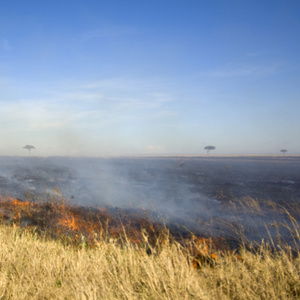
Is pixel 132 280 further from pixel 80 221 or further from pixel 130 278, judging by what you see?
pixel 80 221

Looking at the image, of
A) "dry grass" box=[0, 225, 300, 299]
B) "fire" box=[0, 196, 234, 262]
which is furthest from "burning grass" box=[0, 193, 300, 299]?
"fire" box=[0, 196, 234, 262]

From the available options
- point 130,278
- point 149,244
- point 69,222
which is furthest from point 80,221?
point 130,278

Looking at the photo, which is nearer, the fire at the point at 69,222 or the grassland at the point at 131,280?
the grassland at the point at 131,280

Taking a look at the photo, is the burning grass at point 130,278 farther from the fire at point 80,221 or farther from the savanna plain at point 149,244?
the fire at point 80,221

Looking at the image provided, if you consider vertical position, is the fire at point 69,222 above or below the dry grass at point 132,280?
below

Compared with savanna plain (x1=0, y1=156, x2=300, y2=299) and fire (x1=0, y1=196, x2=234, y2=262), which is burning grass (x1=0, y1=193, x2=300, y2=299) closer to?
savanna plain (x1=0, y1=156, x2=300, y2=299)

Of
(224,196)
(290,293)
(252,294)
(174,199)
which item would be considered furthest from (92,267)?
(224,196)

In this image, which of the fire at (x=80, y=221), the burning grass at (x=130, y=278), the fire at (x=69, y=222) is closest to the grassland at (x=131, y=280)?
the burning grass at (x=130, y=278)

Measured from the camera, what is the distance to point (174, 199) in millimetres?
13469

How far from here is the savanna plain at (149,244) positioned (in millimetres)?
2553

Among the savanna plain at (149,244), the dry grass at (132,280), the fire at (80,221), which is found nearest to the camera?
the dry grass at (132,280)

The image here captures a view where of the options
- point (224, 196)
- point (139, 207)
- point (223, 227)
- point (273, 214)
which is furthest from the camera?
point (224, 196)

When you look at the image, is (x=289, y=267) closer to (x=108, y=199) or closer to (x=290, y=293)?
(x=290, y=293)

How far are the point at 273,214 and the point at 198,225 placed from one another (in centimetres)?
376
